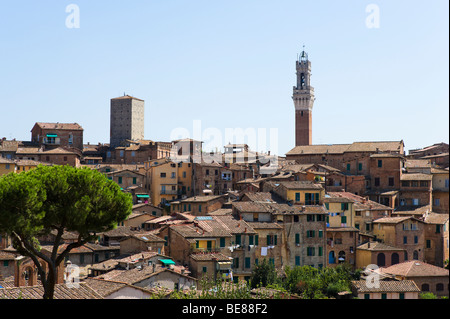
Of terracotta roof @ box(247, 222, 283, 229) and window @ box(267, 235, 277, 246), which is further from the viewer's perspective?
window @ box(267, 235, 277, 246)

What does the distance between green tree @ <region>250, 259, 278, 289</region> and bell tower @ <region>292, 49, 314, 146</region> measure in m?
57.8

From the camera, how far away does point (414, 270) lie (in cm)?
4056

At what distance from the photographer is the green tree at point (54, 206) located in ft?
67.4

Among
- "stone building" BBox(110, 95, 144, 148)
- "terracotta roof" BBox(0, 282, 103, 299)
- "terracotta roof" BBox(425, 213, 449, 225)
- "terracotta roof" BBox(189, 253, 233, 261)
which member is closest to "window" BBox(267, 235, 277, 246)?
"terracotta roof" BBox(189, 253, 233, 261)

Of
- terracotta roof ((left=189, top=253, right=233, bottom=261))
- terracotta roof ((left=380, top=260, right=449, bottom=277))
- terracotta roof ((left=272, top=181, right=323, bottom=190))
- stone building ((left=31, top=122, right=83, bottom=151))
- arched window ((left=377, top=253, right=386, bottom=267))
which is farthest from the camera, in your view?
stone building ((left=31, top=122, right=83, bottom=151))

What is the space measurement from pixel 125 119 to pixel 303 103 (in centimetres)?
2701

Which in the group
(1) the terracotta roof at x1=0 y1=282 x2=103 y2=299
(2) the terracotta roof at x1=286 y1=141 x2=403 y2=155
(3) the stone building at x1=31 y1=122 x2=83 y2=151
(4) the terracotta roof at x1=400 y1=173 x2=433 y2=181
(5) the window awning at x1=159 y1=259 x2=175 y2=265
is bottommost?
(5) the window awning at x1=159 y1=259 x2=175 y2=265

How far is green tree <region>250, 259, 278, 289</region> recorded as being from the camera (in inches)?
1469

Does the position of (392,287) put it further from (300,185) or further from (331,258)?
(300,185)

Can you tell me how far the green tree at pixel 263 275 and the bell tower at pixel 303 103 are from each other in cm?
5777

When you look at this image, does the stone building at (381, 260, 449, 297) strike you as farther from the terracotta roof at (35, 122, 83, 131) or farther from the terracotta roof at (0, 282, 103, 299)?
the terracotta roof at (35, 122, 83, 131)

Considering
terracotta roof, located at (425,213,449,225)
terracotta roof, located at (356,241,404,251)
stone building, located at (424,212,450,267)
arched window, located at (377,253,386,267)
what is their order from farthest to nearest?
1. stone building, located at (424,212,450,267)
2. terracotta roof, located at (425,213,449,225)
3. terracotta roof, located at (356,241,404,251)
4. arched window, located at (377,253,386,267)

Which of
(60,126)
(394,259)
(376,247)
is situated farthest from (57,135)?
(394,259)
